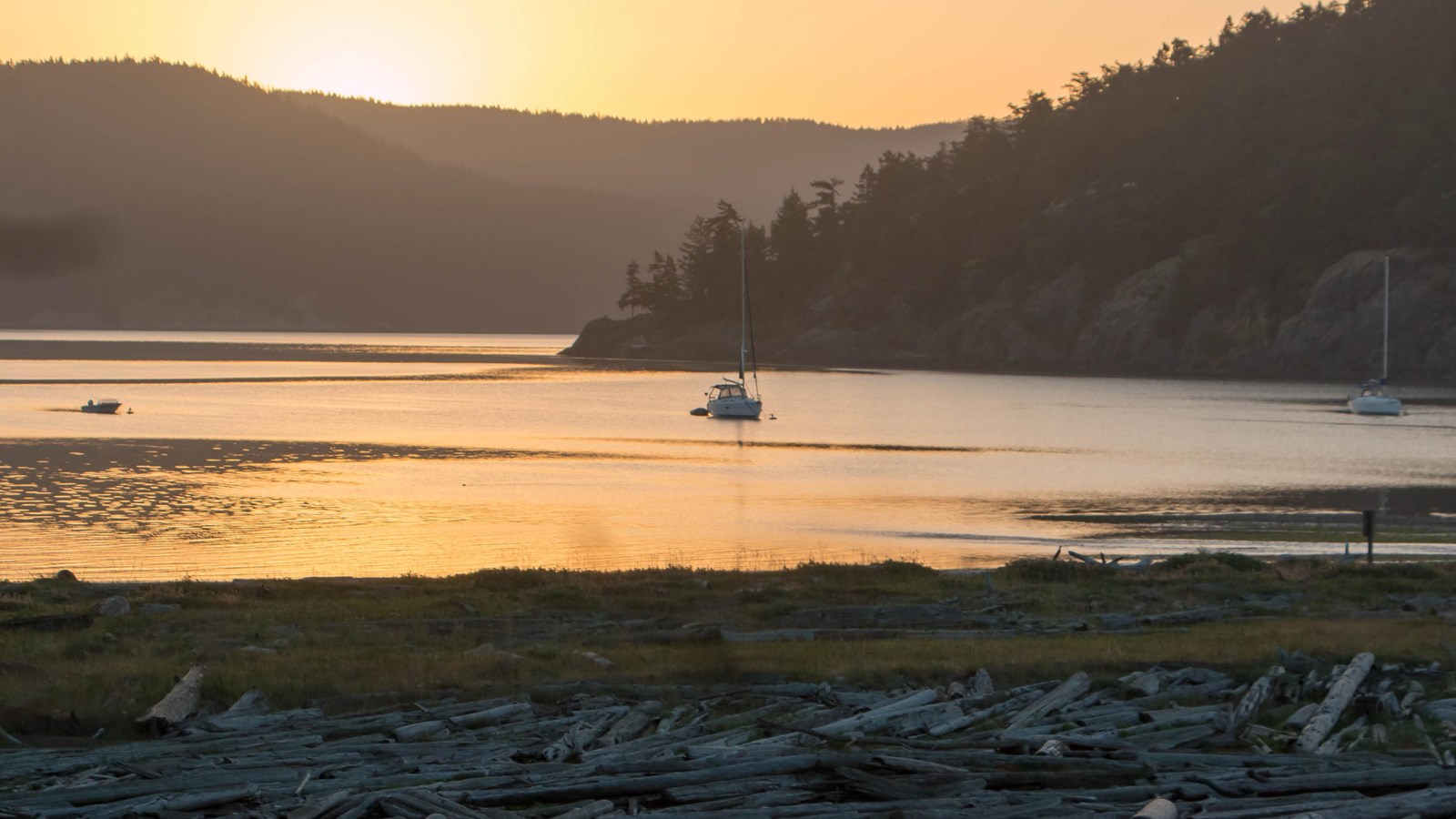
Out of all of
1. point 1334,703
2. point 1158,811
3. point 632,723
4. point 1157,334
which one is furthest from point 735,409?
point 1158,811

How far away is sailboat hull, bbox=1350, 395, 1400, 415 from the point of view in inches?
3602

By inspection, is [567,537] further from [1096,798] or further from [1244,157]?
[1244,157]

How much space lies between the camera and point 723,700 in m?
16.5

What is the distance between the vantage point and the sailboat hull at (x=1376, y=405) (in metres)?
91.5

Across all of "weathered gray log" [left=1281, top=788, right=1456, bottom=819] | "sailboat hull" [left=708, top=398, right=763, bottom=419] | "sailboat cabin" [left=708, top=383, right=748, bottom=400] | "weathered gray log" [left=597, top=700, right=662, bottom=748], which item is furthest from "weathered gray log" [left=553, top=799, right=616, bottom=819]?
"sailboat cabin" [left=708, top=383, right=748, bottom=400]

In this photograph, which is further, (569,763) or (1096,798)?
(569,763)

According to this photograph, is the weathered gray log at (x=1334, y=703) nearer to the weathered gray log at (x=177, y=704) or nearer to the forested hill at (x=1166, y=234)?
the weathered gray log at (x=177, y=704)

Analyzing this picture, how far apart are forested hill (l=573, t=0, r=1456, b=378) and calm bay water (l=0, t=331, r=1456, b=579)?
21.3 metres

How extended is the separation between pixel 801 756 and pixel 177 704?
6886 millimetres

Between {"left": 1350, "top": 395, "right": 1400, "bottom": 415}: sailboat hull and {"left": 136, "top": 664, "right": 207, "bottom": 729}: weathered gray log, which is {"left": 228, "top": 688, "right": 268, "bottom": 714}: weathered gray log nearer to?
{"left": 136, "top": 664, "right": 207, "bottom": 729}: weathered gray log

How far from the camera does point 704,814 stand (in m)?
12.3

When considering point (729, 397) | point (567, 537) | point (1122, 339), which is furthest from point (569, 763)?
point (1122, 339)

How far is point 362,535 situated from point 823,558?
1255cm

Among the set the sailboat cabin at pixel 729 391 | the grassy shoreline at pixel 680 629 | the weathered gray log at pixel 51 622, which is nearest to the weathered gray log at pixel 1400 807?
the grassy shoreline at pixel 680 629
